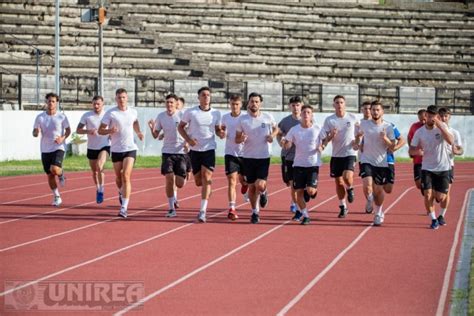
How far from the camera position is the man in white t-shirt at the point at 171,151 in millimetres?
19562

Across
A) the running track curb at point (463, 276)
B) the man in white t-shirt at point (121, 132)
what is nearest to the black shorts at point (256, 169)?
the man in white t-shirt at point (121, 132)

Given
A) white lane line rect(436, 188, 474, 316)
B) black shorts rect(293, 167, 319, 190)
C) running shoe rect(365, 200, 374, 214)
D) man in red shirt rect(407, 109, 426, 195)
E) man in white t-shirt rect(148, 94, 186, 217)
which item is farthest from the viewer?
man in red shirt rect(407, 109, 426, 195)

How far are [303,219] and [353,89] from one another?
77.9ft

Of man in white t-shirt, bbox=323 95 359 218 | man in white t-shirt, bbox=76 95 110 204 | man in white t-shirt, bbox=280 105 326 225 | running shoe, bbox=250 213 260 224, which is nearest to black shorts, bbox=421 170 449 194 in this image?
man in white t-shirt, bbox=280 105 326 225

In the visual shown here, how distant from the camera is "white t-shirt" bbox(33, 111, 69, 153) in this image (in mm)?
21328

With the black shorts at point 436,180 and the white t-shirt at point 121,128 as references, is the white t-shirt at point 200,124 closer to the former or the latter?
the white t-shirt at point 121,128

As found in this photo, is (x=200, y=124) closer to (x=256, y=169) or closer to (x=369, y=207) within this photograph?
(x=256, y=169)

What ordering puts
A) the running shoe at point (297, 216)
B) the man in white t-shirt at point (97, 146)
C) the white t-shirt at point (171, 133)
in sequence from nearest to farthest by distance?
the running shoe at point (297, 216) < the white t-shirt at point (171, 133) < the man in white t-shirt at point (97, 146)

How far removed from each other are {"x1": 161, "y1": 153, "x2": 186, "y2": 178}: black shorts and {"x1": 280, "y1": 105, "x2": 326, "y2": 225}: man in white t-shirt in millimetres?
2014

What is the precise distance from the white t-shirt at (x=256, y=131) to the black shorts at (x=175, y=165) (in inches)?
57.7

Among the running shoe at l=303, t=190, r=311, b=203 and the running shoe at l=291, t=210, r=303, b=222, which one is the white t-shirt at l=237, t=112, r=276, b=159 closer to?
the running shoe at l=303, t=190, r=311, b=203

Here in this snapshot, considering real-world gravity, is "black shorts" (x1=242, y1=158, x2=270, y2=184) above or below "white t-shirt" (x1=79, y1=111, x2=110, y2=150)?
below

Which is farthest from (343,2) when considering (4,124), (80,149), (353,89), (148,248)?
(148,248)

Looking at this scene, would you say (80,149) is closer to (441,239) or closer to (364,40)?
(364,40)
